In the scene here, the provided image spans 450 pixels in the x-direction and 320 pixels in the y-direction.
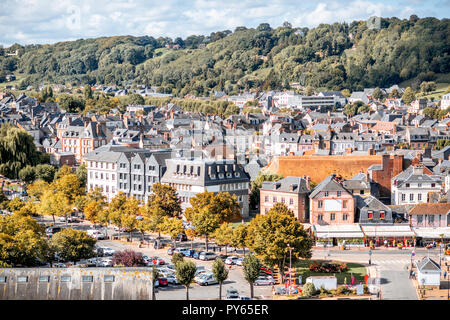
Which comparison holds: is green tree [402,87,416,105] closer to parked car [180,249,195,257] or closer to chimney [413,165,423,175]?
chimney [413,165,423,175]

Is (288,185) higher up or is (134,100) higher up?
(134,100)

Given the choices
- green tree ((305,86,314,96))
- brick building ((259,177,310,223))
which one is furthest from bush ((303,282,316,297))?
green tree ((305,86,314,96))

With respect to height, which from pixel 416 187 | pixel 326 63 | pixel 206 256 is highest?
pixel 326 63

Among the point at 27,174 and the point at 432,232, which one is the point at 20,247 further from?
the point at 27,174

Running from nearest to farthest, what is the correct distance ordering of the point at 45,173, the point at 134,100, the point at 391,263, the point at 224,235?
the point at 391,263
the point at 224,235
the point at 45,173
the point at 134,100

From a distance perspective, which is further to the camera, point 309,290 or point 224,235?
point 224,235

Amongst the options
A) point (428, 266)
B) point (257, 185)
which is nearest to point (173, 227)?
point (257, 185)

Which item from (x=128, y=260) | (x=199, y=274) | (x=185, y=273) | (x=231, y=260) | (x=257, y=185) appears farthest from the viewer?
(x=257, y=185)
